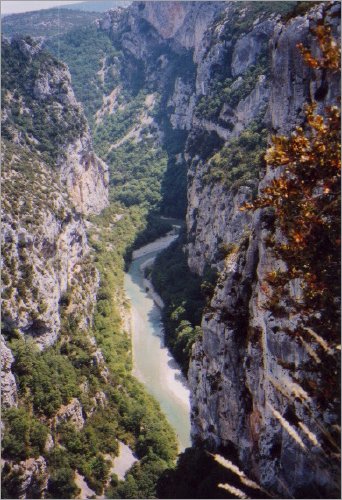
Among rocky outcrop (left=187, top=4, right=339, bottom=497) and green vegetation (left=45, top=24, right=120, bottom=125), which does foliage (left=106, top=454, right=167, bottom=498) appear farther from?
green vegetation (left=45, top=24, right=120, bottom=125)

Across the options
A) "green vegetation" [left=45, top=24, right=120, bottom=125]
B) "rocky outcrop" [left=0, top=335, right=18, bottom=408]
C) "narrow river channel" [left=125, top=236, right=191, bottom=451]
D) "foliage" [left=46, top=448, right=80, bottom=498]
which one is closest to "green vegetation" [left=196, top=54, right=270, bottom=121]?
"narrow river channel" [left=125, top=236, right=191, bottom=451]

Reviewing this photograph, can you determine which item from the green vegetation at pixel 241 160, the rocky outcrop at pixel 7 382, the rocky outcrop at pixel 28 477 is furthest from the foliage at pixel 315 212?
the green vegetation at pixel 241 160

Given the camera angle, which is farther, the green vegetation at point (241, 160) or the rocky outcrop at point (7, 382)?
the green vegetation at point (241, 160)

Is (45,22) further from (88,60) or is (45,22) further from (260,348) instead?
(260,348)

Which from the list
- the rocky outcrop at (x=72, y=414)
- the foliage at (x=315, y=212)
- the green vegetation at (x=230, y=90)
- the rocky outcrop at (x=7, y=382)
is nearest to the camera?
the foliage at (x=315, y=212)

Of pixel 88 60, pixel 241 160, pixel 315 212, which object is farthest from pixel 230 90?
pixel 88 60

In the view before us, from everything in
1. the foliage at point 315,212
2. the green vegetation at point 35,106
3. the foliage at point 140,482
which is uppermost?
the green vegetation at point 35,106

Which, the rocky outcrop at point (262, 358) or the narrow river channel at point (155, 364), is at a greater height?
the rocky outcrop at point (262, 358)

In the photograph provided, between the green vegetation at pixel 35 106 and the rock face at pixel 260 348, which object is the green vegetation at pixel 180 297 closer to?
the rock face at pixel 260 348
